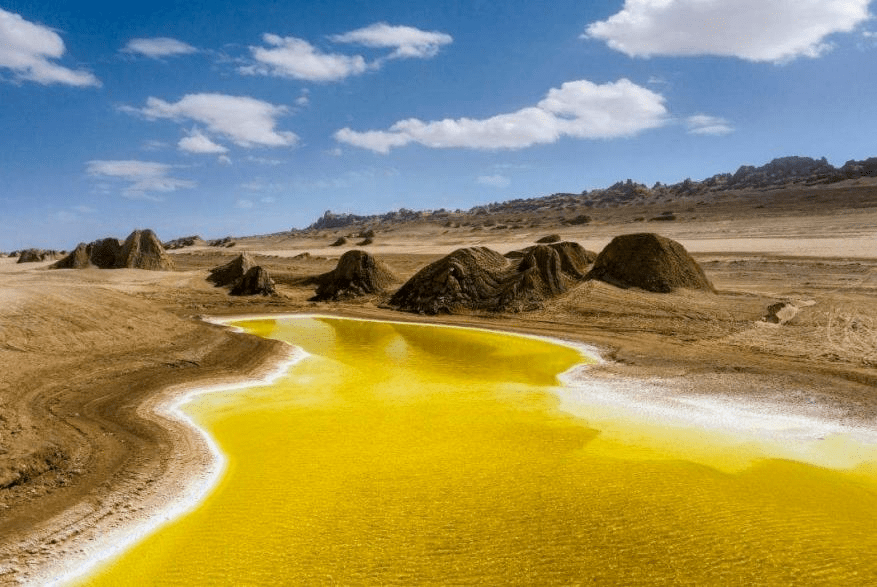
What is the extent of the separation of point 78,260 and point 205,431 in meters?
42.2

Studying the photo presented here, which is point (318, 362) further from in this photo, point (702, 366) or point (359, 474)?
point (702, 366)

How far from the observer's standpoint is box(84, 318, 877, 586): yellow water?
7.03m

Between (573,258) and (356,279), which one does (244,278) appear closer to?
(356,279)

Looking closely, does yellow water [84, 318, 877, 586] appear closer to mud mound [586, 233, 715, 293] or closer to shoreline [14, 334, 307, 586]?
shoreline [14, 334, 307, 586]

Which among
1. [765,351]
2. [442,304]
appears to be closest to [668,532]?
[765,351]

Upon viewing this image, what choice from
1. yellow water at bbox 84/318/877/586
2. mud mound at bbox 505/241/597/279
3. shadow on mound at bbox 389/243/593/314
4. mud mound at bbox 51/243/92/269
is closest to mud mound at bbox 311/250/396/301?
shadow on mound at bbox 389/243/593/314

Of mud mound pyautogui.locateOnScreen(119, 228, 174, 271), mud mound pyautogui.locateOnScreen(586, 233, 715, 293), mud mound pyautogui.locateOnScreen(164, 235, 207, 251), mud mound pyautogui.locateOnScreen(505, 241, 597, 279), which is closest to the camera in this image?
mud mound pyautogui.locateOnScreen(586, 233, 715, 293)

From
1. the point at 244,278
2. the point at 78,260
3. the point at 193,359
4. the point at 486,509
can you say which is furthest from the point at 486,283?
the point at 78,260

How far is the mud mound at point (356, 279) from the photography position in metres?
33.2

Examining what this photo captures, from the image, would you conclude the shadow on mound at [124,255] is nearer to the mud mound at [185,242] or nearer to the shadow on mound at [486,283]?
the shadow on mound at [486,283]

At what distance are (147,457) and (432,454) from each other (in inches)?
209

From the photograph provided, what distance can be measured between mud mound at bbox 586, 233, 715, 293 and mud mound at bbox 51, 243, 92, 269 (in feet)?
133

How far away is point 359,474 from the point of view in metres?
9.75

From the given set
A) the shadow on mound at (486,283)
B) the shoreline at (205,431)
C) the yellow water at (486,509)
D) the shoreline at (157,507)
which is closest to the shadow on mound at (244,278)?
the shadow on mound at (486,283)
